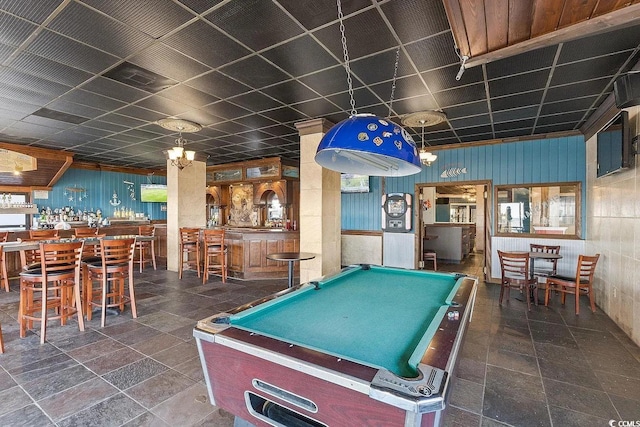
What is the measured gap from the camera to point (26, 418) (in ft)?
6.82

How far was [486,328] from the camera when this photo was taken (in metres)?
3.88

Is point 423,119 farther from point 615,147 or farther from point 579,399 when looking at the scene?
point 579,399

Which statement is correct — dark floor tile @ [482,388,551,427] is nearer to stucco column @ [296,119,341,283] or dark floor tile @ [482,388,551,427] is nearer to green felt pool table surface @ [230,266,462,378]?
green felt pool table surface @ [230,266,462,378]

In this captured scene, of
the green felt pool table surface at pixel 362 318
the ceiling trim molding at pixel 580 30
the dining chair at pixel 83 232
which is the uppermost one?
the ceiling trim molding at pixel 580 30

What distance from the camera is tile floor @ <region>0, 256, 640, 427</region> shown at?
7.05ft

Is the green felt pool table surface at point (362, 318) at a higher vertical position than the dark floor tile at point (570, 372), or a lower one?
higher

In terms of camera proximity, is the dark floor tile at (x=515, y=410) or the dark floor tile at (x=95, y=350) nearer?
the dark floor tile at (x=515, y=410)

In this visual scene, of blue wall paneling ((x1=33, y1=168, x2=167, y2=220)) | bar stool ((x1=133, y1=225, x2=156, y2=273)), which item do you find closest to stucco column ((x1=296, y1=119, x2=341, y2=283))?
bar stool ((x1=133, y1=225, x2=156, y2=273))

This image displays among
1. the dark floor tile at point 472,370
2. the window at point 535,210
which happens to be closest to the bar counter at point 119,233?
the dark floor tile at point 472,370

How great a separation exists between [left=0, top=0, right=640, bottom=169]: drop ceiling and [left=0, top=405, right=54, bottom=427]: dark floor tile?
2992mm

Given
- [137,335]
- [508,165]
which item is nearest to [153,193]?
[137,335]

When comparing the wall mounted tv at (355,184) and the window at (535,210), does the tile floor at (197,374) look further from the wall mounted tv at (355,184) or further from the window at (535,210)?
the wall mounted tv at (355,184)

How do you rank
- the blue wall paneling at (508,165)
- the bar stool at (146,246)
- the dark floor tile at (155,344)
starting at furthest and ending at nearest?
the bar stool at (146,246) → the blue wall paneling at (508,165) → the dark floor tile at (155,344)

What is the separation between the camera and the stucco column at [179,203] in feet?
24.6
